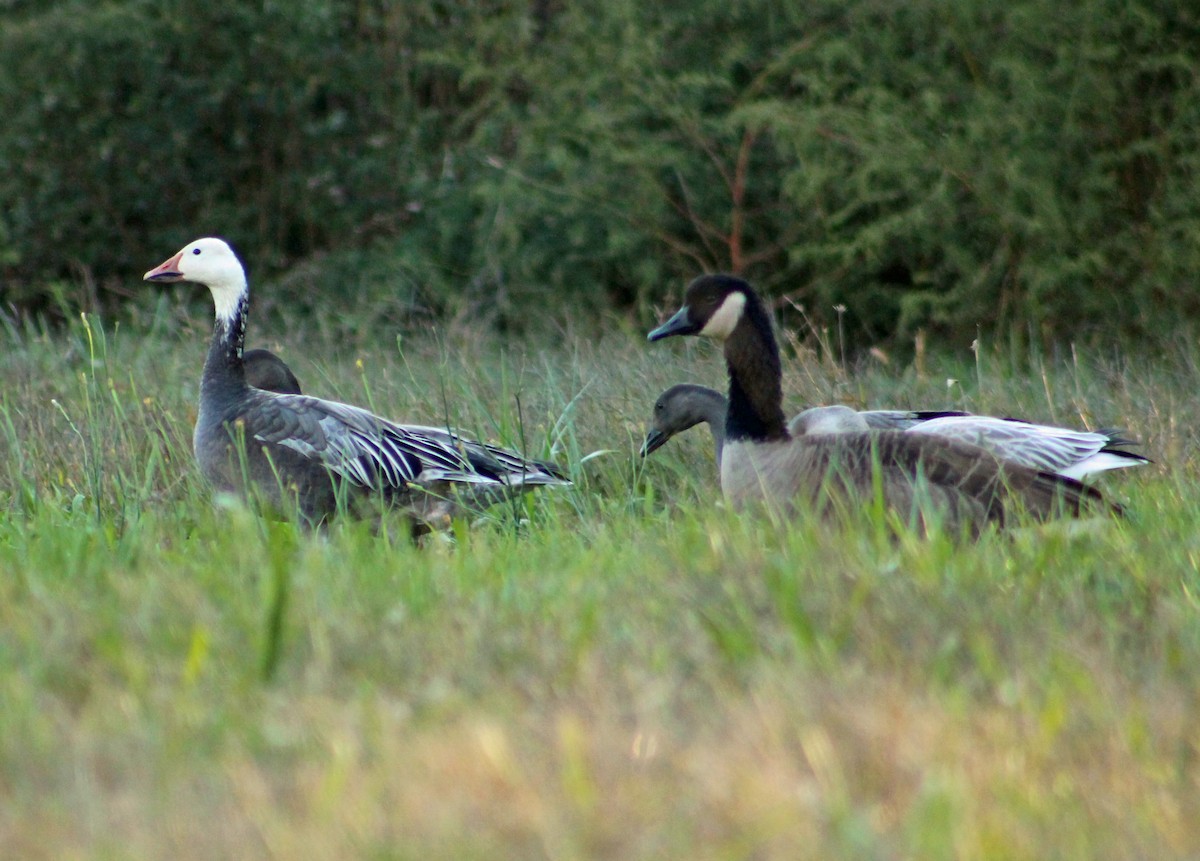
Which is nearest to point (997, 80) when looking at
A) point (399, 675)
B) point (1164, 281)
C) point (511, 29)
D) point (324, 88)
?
point (1164, 281)

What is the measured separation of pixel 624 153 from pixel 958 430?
7447 mm

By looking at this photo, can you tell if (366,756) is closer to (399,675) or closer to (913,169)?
(399,675)

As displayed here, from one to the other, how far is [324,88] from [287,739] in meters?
14.5

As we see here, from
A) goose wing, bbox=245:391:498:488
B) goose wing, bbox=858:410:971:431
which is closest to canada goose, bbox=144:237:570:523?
goose wing, bbox=245:391:498:488

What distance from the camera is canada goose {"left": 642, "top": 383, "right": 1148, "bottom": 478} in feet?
18.7

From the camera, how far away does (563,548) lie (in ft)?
14.7

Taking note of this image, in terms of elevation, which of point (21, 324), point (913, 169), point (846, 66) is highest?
point (846, 66)

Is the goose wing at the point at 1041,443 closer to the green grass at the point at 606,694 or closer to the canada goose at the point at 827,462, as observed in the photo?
the canada goose at the point at 827,462

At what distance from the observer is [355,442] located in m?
6.14

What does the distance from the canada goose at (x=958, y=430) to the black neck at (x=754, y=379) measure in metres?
0.21

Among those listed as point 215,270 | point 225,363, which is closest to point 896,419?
point 225,363

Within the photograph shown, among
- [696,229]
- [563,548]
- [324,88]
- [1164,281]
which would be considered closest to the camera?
[563,548]

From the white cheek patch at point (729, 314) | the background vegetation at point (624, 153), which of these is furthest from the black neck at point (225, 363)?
the background vegetation at point (624, 153)

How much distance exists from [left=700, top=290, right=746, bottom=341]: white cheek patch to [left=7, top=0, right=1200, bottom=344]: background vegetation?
194 inches
